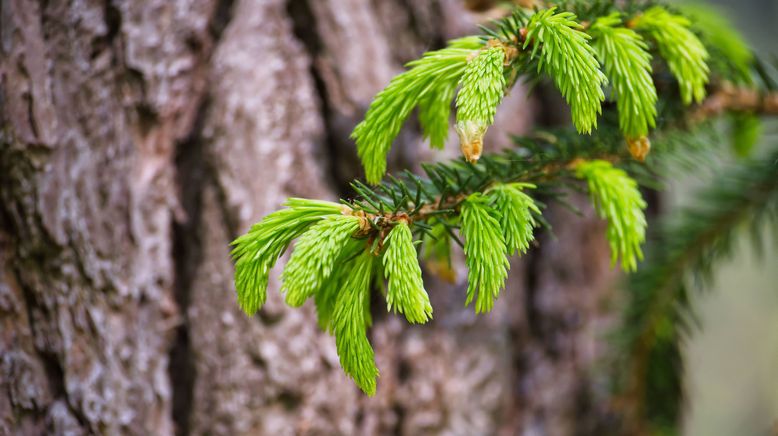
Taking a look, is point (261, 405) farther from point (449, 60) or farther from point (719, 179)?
point (719, 179)

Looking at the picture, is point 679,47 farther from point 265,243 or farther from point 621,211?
point 265,243

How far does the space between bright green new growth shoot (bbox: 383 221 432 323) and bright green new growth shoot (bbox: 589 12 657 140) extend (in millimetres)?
220

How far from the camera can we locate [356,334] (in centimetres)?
41

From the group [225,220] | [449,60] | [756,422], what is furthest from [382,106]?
[756,422]

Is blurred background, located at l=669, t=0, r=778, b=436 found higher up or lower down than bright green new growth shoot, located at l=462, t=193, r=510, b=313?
lower down

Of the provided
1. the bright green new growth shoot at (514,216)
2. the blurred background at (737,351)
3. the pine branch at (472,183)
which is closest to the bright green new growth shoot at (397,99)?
the pine branch at (472,183)

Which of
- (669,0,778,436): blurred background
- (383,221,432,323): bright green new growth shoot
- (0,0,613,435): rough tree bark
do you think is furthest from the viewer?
(669,0,778,436): blurred background

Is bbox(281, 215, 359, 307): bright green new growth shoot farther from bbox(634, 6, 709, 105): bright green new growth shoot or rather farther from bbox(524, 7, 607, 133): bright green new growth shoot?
bbox(634, 6, 709, 105): bright green new growth shoot

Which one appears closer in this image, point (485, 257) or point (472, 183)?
point (485, 257)

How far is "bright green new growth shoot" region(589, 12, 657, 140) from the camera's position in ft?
1.45

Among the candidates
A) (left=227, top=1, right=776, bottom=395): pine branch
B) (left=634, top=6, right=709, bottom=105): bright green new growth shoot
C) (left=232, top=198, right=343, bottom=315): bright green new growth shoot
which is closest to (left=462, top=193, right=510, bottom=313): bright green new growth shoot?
(left=227, top=1, right=776, bottom=395): pine branch

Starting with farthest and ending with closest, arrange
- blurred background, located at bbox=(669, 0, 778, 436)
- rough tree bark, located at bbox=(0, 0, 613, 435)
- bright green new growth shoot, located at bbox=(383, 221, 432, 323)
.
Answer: blurred background, located at bbox=(669, 0, 778, 436), rough tree bark, located at bbox=(0, 0, 613, 435), bright green new growth shoot, located at bbox=(383, 221, 432, 323)

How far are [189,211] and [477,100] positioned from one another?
500 millimetres

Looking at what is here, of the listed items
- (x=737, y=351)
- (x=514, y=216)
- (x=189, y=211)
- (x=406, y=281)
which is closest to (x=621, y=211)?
(x=514, y=216)
